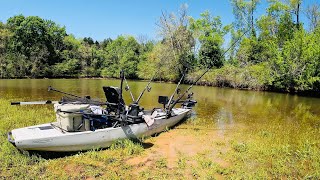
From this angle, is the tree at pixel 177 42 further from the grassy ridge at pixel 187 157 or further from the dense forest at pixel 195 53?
the grassy ridge at pixel 187 157

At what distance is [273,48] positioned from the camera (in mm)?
35469

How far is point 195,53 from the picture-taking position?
2000 inches

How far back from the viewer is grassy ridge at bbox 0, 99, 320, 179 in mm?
7422

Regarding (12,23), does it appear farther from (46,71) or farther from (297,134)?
(297,134)

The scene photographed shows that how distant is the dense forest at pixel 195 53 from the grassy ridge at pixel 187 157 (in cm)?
1515

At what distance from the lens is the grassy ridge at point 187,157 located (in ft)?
24.3

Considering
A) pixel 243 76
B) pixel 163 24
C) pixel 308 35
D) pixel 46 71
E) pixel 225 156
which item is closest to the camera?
pixel 225 156

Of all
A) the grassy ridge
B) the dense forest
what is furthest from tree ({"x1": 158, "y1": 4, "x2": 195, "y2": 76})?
the grassy ridge

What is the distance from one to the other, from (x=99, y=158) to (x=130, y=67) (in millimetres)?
56577

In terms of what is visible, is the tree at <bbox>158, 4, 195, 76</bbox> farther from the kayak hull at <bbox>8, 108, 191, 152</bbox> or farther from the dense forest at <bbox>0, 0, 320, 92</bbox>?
Answer: the kayak hull at <bbox>8, 108, 191, 152</bbox>

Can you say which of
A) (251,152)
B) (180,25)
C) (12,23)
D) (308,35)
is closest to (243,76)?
(308,35)

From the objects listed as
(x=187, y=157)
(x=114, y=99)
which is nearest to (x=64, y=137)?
(x=114, y=99)

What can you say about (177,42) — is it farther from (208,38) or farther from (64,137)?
(64,137)

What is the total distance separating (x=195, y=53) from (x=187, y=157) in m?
43.2
